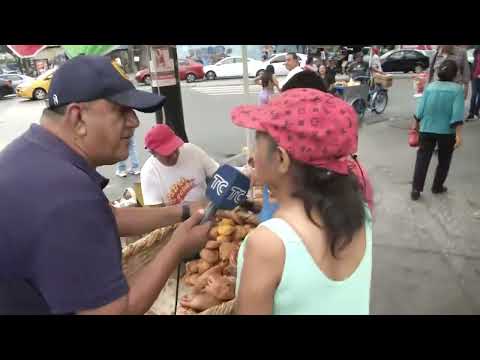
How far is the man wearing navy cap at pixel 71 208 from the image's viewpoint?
3.27ft

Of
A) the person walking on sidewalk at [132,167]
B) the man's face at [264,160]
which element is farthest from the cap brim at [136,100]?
the person walking on sidewalk at [132,167]

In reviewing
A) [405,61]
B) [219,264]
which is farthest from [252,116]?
[405,61]

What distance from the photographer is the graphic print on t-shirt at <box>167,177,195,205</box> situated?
9.76ft

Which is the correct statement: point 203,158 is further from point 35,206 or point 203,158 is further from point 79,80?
point 35,206

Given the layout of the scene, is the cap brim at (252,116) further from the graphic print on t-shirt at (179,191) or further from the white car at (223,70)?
the white car at (223,70)

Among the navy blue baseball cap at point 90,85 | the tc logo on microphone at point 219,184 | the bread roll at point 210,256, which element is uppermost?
the navy blue baseball cap at point 90,85

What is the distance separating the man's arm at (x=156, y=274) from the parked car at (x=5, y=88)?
Answer: 20.5 metres

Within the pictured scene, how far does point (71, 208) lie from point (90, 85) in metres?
0.40

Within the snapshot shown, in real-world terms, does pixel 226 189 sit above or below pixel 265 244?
below

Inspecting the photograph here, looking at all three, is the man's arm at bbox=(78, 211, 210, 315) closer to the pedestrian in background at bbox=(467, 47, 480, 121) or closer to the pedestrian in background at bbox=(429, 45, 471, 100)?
the pedestrian in background at bbox=(429, 45, 471, 100)

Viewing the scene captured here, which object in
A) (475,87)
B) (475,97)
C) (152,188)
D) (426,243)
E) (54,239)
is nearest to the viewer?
(54,239)

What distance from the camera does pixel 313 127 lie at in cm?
103

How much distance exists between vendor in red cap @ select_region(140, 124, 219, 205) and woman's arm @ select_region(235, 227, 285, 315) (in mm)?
1846

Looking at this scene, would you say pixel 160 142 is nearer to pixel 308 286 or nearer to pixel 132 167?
pixel 308 286
